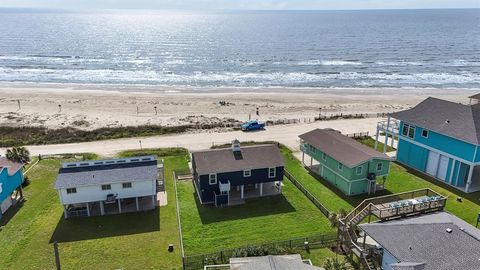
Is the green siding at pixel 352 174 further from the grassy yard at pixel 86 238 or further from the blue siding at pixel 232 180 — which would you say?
the grassy yard at pixel 86 238

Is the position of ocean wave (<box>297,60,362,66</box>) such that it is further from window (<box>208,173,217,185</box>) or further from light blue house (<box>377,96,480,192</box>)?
window (<box>208,173,217,185</box>)

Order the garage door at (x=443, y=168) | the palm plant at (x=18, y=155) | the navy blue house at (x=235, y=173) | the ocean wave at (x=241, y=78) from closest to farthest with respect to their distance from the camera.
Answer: the navy blue house at (x=235, y=173)
the palm plant at (x=18, y=155)
the garage door at (x=443, y=168)
the ocean wave at (x=241, y=78)

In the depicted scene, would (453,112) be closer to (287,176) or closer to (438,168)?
(438,168)

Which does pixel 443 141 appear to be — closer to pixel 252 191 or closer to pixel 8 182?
pixel 252 191

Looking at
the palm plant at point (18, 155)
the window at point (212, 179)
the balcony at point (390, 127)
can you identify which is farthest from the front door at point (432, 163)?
the palm plant at point (18, 155)

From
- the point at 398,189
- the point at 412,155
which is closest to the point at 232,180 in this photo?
the point at 398,189

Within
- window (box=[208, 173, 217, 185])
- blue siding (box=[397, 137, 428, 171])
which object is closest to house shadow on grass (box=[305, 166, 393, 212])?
blue siding (box=[397, 137, 428, 171])

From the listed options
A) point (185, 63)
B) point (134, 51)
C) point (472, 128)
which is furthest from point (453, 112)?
point (134, 51)
